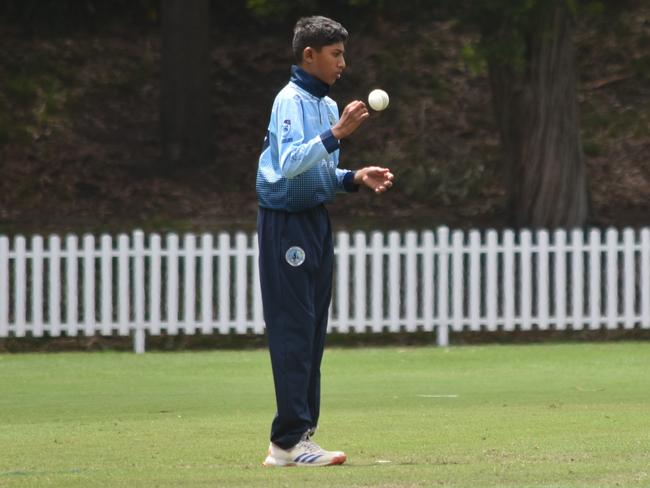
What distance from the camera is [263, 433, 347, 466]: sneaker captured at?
6.46 m

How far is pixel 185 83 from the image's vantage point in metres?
20.9

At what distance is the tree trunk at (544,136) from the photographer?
57.3 feet

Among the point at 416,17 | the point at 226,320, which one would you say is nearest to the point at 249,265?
the point at 226,320

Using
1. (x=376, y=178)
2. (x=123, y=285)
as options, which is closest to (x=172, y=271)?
(x=123, y=285)

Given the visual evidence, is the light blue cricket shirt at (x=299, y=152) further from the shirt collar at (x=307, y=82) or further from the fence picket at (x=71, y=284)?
the fence picket at (x=71, y=284)

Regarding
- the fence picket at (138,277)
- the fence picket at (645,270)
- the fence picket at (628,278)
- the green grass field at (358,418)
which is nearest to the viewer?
the green grass field at (358,418)

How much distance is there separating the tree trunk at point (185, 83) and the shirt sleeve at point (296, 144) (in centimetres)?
1461

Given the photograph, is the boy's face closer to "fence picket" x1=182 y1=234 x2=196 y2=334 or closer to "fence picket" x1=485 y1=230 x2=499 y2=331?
"fence picket" x1=182 y1=234 x2=196 y2=334

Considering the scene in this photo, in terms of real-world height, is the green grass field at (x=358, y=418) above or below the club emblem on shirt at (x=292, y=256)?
below

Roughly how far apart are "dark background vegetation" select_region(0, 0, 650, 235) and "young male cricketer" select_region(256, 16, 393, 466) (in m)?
10.7

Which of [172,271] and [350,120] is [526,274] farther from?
[350,120]

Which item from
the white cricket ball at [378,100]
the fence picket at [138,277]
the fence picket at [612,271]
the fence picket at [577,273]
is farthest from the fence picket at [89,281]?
the white cricket ball at [378,100]

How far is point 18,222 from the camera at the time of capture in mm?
18703

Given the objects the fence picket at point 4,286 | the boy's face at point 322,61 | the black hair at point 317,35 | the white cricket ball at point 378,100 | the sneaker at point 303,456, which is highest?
the black hair at point 317,35
